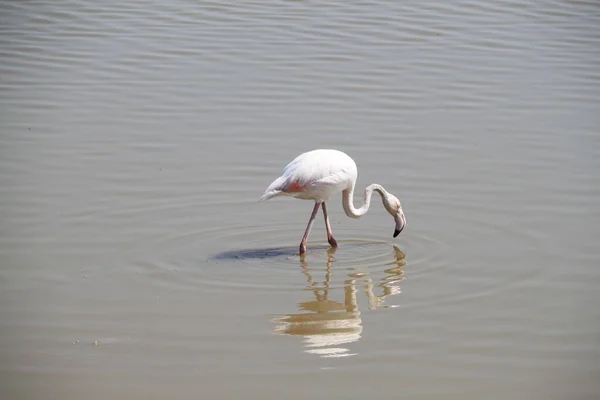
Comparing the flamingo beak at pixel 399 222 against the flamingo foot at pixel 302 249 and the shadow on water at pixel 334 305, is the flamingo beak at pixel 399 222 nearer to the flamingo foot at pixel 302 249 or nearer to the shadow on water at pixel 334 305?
the shadow on water at pixel 334 305

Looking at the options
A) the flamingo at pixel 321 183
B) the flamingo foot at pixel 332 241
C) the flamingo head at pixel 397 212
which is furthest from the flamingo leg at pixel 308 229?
the flamingo head at pixel 397 212

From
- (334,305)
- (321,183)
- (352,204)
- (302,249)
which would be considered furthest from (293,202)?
(334,305)

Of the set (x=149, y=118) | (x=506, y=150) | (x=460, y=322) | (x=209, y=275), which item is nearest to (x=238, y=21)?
(x=149, y=118)

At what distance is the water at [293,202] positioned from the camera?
621 centimetres

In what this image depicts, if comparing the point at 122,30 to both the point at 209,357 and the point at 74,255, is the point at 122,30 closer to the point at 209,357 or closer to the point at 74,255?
the point at 74,255

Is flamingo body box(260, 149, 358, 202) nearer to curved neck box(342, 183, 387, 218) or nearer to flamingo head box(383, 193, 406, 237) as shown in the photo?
curved neck box(342, 183, 387, 218)

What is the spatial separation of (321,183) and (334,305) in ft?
4.59

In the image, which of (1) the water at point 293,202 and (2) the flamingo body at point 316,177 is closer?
(1) the water at point 293,202

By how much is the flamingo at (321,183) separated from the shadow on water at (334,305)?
299 millimetres

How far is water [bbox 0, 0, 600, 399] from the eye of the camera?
6.21 meters

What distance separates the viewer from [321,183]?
838cm

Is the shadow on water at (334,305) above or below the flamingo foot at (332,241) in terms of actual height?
below

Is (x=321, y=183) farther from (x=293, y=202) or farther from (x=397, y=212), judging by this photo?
(x=293, y=202)

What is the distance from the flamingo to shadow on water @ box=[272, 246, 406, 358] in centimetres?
30
